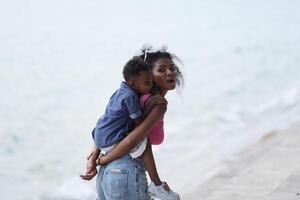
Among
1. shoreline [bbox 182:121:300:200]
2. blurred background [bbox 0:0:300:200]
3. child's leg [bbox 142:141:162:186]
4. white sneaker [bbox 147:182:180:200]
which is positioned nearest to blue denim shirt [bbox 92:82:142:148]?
child's leg [bbox 142:141:162:186]

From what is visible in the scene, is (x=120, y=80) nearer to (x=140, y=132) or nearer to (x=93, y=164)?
(x=93, y=164)

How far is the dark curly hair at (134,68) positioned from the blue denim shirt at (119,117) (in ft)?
0.14

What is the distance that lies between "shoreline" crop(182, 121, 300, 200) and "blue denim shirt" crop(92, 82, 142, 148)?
190 cm

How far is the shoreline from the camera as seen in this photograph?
14.4ft

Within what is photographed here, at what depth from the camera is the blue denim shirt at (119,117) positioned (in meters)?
2.46

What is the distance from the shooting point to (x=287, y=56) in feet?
46.5

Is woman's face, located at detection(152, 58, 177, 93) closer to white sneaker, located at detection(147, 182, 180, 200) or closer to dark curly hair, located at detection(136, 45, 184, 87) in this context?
dark curly hair, located at detection(136, 45, 184, 87)

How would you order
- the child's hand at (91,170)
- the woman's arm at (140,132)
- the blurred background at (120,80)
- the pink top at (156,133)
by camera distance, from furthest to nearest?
the blurred background at (120,80) < the child's hand at (91,170) < the pink top at (156,133) < the woman's arm at (140,132)

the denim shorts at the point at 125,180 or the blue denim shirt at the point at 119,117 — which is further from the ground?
the blue denim shirt at the point at 119,117

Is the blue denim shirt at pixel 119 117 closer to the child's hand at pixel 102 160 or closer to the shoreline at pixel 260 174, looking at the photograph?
the child's hand at pixel 102 160

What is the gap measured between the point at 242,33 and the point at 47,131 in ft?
30.1

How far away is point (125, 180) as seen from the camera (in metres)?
2.48

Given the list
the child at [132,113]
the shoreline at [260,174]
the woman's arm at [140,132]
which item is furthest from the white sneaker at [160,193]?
the shoreline at [260,174]

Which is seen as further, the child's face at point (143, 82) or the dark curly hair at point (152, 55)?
the dark curly hair at point (152, 55)
